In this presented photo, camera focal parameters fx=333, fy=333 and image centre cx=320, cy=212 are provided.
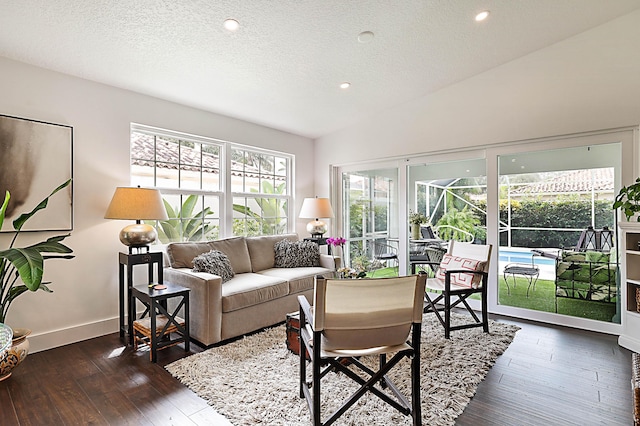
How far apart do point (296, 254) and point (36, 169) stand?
283cm

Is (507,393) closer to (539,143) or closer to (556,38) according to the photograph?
(539,143)

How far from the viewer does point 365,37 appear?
3035mm

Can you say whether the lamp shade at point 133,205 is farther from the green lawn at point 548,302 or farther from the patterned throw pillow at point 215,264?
the green lawn at point 548,302

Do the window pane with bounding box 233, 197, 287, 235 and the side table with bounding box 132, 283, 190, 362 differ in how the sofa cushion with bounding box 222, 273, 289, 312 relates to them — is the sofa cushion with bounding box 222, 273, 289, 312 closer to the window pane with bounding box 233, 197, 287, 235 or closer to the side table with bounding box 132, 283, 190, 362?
the side table with bounding box 132, 283, 190, 362

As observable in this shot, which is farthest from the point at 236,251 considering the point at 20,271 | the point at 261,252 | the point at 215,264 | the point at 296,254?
the point at 20,271

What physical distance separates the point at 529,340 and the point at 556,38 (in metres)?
3.09

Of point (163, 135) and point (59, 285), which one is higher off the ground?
point (163, 135)

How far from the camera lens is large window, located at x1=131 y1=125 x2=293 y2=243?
389 cm

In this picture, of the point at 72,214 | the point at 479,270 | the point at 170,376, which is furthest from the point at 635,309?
the point at 72,214

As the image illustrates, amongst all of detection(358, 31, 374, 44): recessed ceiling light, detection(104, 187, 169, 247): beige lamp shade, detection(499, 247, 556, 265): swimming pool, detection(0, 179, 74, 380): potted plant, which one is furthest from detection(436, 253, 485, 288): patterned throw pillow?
detection(0, 179, 74, 380): potted plant

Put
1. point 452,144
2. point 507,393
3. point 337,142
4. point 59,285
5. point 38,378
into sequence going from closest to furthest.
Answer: point 507,393 → point 38,378 → point 59,285 → point 452,144 → point 337,142

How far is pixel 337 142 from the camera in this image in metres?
5.54

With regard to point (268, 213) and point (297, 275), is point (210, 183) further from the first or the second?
point (297, 275)

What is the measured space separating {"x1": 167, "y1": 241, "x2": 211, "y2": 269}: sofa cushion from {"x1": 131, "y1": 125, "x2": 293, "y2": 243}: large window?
0.42m
